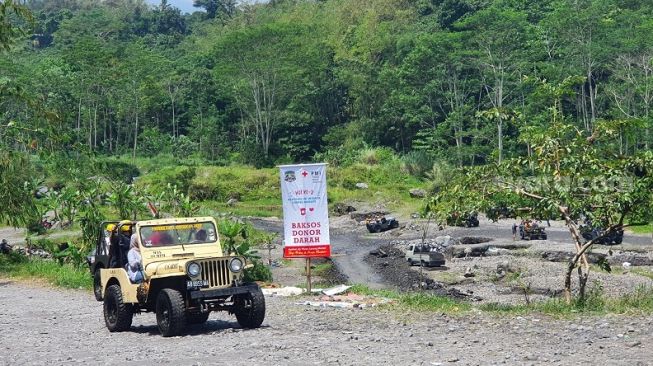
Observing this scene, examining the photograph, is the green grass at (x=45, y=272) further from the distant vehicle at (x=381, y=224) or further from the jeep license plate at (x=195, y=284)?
the distant vehicle at (x=381, y=224)

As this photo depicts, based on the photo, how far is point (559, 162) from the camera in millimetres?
18281

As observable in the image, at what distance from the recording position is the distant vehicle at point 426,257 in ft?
137

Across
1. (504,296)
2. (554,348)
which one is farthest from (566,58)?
(554,348)

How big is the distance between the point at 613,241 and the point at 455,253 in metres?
7.79

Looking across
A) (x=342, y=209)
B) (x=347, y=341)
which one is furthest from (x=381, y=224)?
(x=347, y=341)

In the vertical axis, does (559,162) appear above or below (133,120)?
below

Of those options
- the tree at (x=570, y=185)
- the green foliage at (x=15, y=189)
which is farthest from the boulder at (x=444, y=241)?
the tree at (x=570, y=185)

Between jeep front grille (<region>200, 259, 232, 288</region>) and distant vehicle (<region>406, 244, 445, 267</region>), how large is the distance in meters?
25.7

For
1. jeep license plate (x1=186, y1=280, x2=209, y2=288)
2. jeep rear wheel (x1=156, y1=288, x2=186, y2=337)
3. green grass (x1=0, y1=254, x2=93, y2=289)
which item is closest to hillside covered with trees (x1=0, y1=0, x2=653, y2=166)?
green grass (x1=0, y1=254, x2=93, y2=289)

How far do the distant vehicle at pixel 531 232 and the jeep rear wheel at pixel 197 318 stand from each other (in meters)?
35.4

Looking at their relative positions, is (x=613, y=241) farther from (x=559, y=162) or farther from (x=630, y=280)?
(x=559, y=162)

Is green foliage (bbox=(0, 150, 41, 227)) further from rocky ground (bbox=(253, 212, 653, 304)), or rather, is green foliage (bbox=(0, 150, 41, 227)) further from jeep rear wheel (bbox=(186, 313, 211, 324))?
jeep rear wheel (bbox=(186, 313, 211, 324))

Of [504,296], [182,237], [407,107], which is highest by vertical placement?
[407,107]

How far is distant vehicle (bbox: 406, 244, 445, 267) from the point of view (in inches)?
1645
